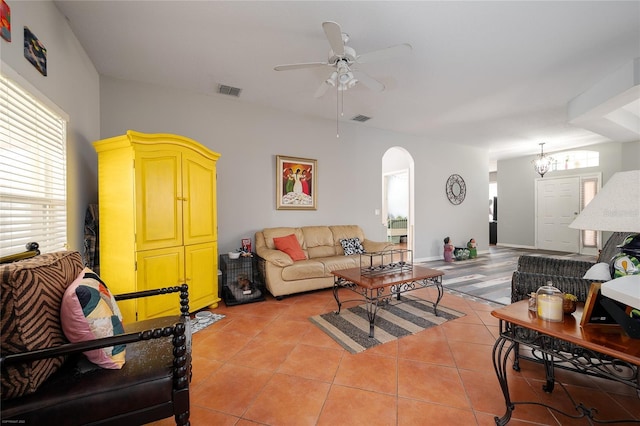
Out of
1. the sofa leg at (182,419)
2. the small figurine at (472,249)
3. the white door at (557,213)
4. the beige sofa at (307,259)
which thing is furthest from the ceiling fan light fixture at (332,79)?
the white door at (557,213)

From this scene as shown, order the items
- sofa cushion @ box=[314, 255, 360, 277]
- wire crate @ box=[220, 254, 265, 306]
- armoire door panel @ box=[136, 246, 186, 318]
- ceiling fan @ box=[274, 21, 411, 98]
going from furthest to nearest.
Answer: sofa cushion @ box=[314, 255, 360, 277]
wire crate @ box=[220, 254, 265, 306]
armoire door panel @ box=[136, 246, 186, 318]
ceiling fan @ box=[274, 21, 411, 98]

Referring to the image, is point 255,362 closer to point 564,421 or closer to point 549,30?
point 564,421

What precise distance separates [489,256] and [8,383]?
7776mm

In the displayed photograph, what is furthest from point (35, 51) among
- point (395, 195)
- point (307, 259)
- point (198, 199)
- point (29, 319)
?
point (395, 195)

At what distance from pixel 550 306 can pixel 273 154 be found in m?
3.77

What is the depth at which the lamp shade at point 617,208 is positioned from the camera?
1110 mm

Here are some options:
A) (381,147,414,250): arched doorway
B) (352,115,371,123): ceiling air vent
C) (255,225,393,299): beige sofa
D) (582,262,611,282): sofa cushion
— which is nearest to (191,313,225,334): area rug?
(255,225,393,299): beige sofa

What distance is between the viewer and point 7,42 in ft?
4.83

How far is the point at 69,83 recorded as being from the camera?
7.64 ft

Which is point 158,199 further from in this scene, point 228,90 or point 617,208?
point 617,208

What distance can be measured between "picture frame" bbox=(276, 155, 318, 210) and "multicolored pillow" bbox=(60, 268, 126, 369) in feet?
10.1

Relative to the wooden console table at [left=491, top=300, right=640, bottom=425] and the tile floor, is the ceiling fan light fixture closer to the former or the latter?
the wooden console table at [left=491, top=300, right=640, bottom=425]

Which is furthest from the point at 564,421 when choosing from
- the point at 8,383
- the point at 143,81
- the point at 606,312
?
the point at 143,81

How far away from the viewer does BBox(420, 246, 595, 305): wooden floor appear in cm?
372
